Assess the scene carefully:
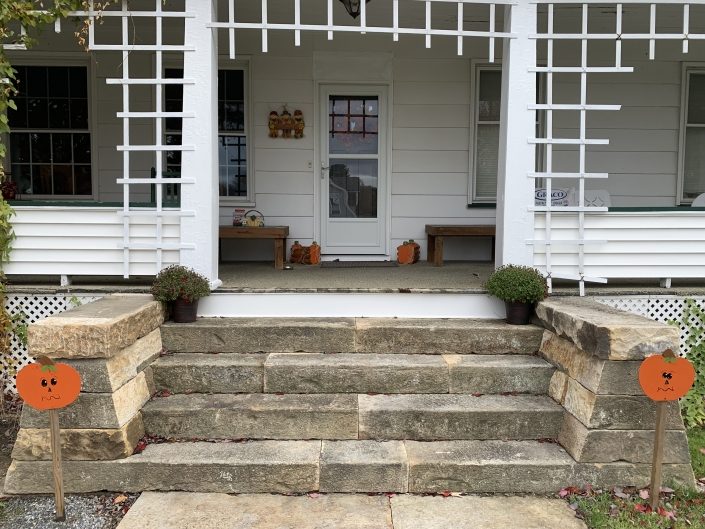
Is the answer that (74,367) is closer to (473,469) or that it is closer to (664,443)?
(473,469)

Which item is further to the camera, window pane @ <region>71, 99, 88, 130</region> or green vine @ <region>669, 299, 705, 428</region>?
window pane @ <region>71, 99, 88, 130</region>

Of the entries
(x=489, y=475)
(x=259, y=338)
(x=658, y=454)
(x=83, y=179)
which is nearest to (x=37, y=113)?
(x=83, y=179)

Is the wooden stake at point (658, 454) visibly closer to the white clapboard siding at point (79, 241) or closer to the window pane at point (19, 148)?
the white clapboard siding at point (79, 241)

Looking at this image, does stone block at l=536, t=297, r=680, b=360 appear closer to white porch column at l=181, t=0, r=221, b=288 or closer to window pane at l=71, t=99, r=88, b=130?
white porch column at l=181, t=0, r=221, b=288

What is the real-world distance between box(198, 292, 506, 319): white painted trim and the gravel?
159 centimetres

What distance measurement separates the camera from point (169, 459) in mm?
3033

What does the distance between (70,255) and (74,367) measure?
1.51 meters

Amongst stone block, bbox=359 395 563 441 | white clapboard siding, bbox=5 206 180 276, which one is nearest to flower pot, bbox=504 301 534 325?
stone block, bbox=359 395 563 441

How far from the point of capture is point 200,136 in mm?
4164

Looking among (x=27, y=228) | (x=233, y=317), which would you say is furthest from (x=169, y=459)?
(x=27, y=228)

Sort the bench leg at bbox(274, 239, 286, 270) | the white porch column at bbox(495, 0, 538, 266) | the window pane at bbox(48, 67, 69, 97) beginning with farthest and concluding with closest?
the window pane at bbox(48, 67, 69, 97) < the bench leg at bbox(274, 239, 286, 270) < the white porch column at bbox(495, 0, 538, 266)

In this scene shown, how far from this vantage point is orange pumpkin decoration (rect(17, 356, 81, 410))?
268 centimetres

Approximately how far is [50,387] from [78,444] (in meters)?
0.49

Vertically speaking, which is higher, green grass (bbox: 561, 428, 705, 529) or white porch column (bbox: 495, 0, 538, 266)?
white porch column (bbox: 495, 0, 538, 266)
